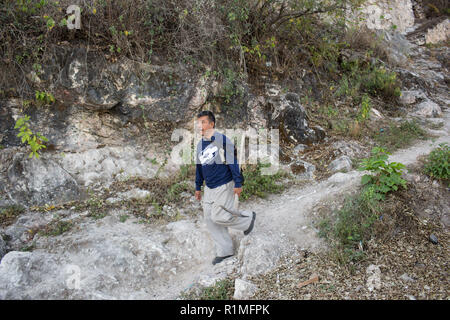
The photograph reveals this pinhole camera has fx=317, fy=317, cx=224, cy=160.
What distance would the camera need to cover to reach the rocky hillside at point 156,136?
3773 mm

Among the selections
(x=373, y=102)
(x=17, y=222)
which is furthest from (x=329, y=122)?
(x=17, y=222)

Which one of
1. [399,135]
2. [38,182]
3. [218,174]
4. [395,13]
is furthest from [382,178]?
[395,13]

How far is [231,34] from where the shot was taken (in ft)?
19.9

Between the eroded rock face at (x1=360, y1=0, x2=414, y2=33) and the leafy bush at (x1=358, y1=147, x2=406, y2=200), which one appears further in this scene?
the eroded rock face at (x1=360, y1=0, x2=414, y2=33)

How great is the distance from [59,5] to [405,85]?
27.5 feet

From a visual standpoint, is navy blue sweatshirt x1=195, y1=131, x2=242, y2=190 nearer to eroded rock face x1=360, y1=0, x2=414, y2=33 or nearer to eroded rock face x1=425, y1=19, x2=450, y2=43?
eroded rock face x1=360, y1=0, x2=414, y2=33

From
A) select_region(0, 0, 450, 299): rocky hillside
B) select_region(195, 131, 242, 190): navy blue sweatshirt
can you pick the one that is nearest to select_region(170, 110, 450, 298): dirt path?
select_region(0, 0, 450, 299): rocky hillside

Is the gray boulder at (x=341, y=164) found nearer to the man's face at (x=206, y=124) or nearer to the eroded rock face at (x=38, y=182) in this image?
the man's face at (x=206, y=124)

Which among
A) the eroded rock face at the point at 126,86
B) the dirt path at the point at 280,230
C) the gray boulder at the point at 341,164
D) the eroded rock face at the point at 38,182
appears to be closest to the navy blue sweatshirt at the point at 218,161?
the dirt path at the point at 280,230

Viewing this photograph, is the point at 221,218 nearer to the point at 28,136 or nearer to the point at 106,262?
the point at 106,262

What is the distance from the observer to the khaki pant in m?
3.75

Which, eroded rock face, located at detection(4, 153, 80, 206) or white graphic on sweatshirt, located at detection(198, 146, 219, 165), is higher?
white graphic on sweatshirt, located at detection(198, 146, 219, 165)

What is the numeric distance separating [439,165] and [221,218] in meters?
3.12

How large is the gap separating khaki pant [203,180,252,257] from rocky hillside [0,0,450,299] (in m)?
0.18
